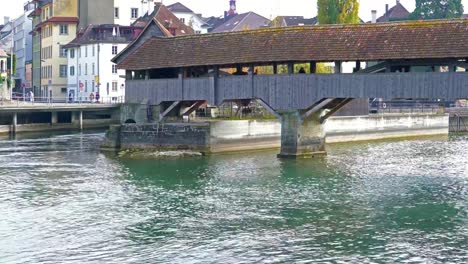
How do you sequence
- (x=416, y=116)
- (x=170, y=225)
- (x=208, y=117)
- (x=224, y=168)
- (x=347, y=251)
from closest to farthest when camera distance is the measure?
(x=347, y=251) < (x=170, y=225) < (x=224, y=168) < (x=208, y=117) < (x=416, y=116)

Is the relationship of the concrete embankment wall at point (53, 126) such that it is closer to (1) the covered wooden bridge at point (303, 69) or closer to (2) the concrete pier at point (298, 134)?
(1) the covered wooden bridge at point (303, 69)

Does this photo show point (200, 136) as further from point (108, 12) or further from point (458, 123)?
point (108, 12)

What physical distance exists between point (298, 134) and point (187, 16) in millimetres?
50111

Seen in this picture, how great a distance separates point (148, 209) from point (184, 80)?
1616 cm

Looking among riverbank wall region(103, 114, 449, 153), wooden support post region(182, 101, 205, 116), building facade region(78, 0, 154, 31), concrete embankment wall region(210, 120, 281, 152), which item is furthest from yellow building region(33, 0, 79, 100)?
concrete embankment wall region(210, 120, 281, 152)

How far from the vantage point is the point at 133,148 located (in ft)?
117

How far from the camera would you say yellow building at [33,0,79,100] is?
220 feet

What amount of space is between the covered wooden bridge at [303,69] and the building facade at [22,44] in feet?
163

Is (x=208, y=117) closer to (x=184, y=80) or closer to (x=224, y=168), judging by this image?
(x=184, y=80)

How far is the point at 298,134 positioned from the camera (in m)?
A: 32.1

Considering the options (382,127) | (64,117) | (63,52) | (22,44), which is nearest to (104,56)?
(63,52)

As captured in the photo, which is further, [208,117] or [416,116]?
[416,116]

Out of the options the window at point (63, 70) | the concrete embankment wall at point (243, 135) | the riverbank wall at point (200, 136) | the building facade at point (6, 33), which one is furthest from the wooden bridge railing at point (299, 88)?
the building facade at point (6, 33)

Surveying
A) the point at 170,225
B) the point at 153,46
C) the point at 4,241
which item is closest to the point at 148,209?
the point at 170,225
